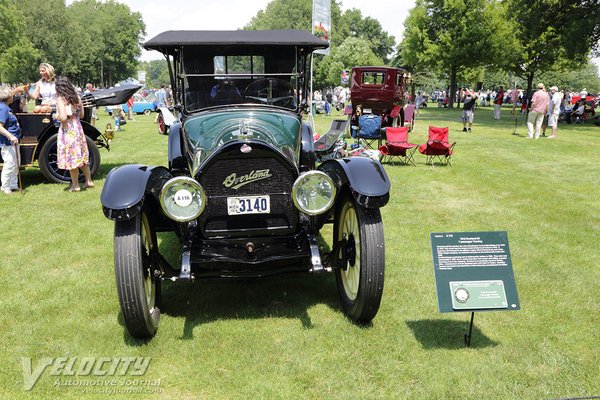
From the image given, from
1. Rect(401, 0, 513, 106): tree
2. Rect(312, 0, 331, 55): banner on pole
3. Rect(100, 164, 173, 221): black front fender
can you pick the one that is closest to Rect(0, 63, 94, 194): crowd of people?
Rect(100, 164, 173, 221): black front fender

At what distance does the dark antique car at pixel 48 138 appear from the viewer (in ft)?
27.1

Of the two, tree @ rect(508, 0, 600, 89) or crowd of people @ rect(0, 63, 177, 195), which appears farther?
tree @ rect(508, 0, 600, 89)

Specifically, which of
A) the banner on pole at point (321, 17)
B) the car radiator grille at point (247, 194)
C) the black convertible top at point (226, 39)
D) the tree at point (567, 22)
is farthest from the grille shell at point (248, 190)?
the tree at point (567, 22)

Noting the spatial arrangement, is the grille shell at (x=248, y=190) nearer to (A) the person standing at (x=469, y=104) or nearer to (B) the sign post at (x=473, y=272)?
(B) the sign post at (x=473, y=272)

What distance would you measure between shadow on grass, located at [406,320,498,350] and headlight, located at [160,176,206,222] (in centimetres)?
186

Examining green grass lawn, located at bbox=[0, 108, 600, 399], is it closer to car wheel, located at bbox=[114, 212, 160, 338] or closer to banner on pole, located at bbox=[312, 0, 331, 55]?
car wheel, located at bbox=[114, 212, 160, 338]

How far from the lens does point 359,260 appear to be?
12.3 ft

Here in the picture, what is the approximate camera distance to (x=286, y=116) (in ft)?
14.9

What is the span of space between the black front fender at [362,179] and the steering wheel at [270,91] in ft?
3.92

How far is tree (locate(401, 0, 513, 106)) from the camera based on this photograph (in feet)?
118

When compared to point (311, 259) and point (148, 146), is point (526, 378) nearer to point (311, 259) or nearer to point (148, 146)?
point (311, 259)

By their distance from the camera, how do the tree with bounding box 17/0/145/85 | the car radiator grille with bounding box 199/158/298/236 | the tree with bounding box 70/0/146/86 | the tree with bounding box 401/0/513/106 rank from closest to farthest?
the car radiator grille with bounding box 199/158/298/236, the tree with bounding box 401/0/513/106, the tree with bounding box 17/0/145/85, the tree with bounding box 70/0/146/86

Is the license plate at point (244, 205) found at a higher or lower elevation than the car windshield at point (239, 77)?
lower

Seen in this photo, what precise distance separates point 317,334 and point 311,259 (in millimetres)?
581
